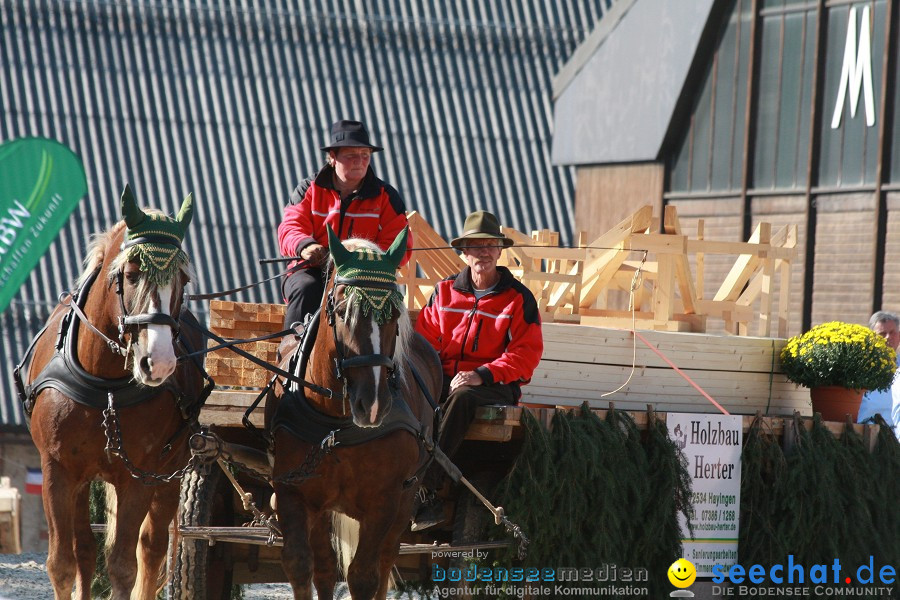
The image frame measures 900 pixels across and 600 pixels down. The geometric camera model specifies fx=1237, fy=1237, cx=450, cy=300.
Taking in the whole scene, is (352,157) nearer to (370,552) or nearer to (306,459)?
(306,459)

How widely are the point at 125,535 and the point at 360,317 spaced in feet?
4.54

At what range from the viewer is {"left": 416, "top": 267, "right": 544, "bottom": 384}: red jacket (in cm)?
634

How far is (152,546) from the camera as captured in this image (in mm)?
5898

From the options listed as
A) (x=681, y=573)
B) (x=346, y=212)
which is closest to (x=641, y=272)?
(x=681, y=573)

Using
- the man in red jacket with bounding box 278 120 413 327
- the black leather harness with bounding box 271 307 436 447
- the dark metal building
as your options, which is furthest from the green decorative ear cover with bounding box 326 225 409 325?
the dark metal building

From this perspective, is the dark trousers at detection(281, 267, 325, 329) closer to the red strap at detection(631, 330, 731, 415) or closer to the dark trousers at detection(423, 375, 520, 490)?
the dark trousers at detection(423, 375, 520, 490)

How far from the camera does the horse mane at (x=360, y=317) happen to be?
5.02 m

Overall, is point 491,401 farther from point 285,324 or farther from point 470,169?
point 470,169

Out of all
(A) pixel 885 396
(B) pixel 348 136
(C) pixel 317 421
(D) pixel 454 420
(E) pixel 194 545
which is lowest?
(E) pixel 194 545

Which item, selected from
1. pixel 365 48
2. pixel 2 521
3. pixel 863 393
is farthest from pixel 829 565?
pixel 365 48

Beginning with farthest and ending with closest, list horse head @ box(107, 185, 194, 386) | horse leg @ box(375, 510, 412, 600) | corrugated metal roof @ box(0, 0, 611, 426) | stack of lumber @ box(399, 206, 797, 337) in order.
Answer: corrugated metal roof @ box(0, 0, 611, 426)
stack of lumber @ box(399, 206, 797, 337)
horse leg @ box(375, 510, 412, 600)
horse head @ box(107, 185, 194, 386)

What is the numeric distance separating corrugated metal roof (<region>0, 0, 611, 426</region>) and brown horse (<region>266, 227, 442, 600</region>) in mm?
9131

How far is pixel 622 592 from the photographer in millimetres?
6633

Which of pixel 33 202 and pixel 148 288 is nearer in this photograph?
pixel 148 288
